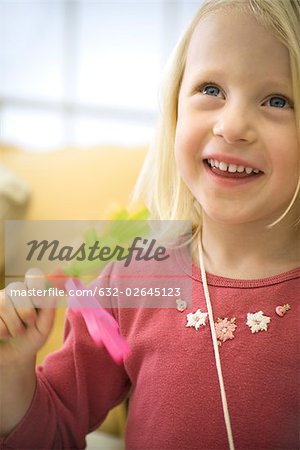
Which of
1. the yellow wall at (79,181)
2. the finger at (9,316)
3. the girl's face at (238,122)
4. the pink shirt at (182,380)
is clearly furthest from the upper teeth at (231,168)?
the yellow wall at (79,181)

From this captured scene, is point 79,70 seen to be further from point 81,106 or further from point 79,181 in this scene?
point 79,181

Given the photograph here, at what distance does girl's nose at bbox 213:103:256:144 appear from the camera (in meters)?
0.46

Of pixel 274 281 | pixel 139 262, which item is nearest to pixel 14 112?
pixel 139 262

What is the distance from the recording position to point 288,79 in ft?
1.54

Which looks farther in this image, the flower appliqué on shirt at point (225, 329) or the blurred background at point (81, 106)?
the blurred background at point (81, 106)

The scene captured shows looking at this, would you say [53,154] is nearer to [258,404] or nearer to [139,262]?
[139,262]

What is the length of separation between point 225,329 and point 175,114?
0.22 metres

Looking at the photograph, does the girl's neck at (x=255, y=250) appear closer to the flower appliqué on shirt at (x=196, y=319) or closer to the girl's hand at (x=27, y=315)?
the flower appliqué on shirt at (x=196, y=319)

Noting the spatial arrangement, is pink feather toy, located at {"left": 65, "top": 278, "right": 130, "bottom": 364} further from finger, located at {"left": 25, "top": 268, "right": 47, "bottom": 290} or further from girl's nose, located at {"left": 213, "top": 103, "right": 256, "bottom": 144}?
girl's nose, located at {"left": 213, "top": 103, "right": 256, "bottom": 144}

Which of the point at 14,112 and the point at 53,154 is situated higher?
the point at 14,112

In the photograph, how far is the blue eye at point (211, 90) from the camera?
49 centimetres

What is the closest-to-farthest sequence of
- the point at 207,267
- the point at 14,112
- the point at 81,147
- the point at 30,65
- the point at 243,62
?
the point at 243,62 < the point at 207,267 < the point at 81,147 < the point at 14,112 < the point at 30,65

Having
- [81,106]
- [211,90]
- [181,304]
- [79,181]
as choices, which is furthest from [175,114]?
[81,106]

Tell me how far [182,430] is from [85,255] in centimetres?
19
